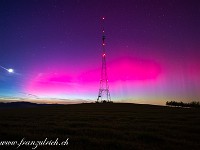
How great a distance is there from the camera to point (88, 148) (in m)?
10.2

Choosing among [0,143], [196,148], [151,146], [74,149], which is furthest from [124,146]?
[0,143]

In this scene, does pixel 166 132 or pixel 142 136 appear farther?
pixel 166 132

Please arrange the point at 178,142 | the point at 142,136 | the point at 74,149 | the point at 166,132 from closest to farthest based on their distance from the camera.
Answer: the point at 74,149 < the point at 178,142 < the point at 142,136 < the point at 166,132

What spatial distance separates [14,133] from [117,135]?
5.76 meters

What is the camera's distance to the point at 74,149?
32.6 feet

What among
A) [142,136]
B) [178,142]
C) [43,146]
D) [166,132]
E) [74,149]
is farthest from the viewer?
[166,132]

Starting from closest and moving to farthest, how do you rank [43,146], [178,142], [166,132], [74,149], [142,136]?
[74,149] → [43,146] → [178,142] → [142,136] → [166,132]

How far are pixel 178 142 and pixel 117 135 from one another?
130 inches

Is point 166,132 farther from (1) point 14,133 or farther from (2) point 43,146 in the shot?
(1) point 14,133

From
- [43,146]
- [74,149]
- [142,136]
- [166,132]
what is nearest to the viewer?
[74,149]

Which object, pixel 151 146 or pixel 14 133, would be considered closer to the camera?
pixel 151 146

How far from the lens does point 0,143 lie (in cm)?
1112

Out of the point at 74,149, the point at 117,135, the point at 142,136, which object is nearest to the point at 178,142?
the point at 142,136

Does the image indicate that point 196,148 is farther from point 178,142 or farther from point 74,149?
point 74,149
